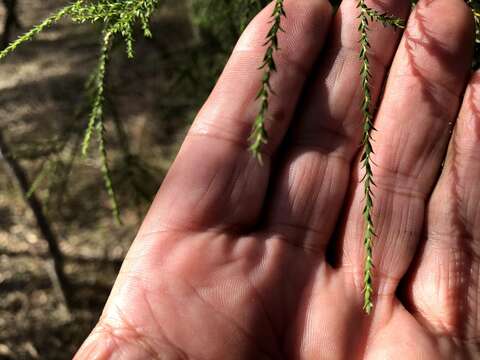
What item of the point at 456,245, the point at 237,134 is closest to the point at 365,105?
the point at 237,134

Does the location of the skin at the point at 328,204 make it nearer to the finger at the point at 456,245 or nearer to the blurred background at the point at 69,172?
the finger at the point at 456,245

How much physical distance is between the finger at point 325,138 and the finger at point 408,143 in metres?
0.06

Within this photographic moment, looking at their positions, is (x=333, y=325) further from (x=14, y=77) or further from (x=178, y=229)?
(x=14, y=77)

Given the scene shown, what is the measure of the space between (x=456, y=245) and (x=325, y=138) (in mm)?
532

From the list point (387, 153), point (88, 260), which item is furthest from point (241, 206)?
point (88, 260)

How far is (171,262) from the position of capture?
1400 mm

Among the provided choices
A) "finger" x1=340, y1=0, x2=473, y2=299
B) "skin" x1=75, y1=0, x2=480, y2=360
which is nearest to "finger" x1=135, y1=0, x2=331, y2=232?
"skin" x1=75, y1=0, x2=480, y2=360

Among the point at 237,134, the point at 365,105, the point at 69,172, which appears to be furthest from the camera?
the point at 69,172

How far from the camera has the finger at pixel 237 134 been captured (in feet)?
4.82

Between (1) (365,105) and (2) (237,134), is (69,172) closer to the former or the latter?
(2) (237,134)

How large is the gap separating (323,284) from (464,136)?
633 mm

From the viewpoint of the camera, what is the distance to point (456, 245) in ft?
5.22

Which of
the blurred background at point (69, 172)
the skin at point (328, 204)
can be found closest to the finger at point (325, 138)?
the skin at point (328, 204)

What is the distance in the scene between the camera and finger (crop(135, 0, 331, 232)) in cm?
147
